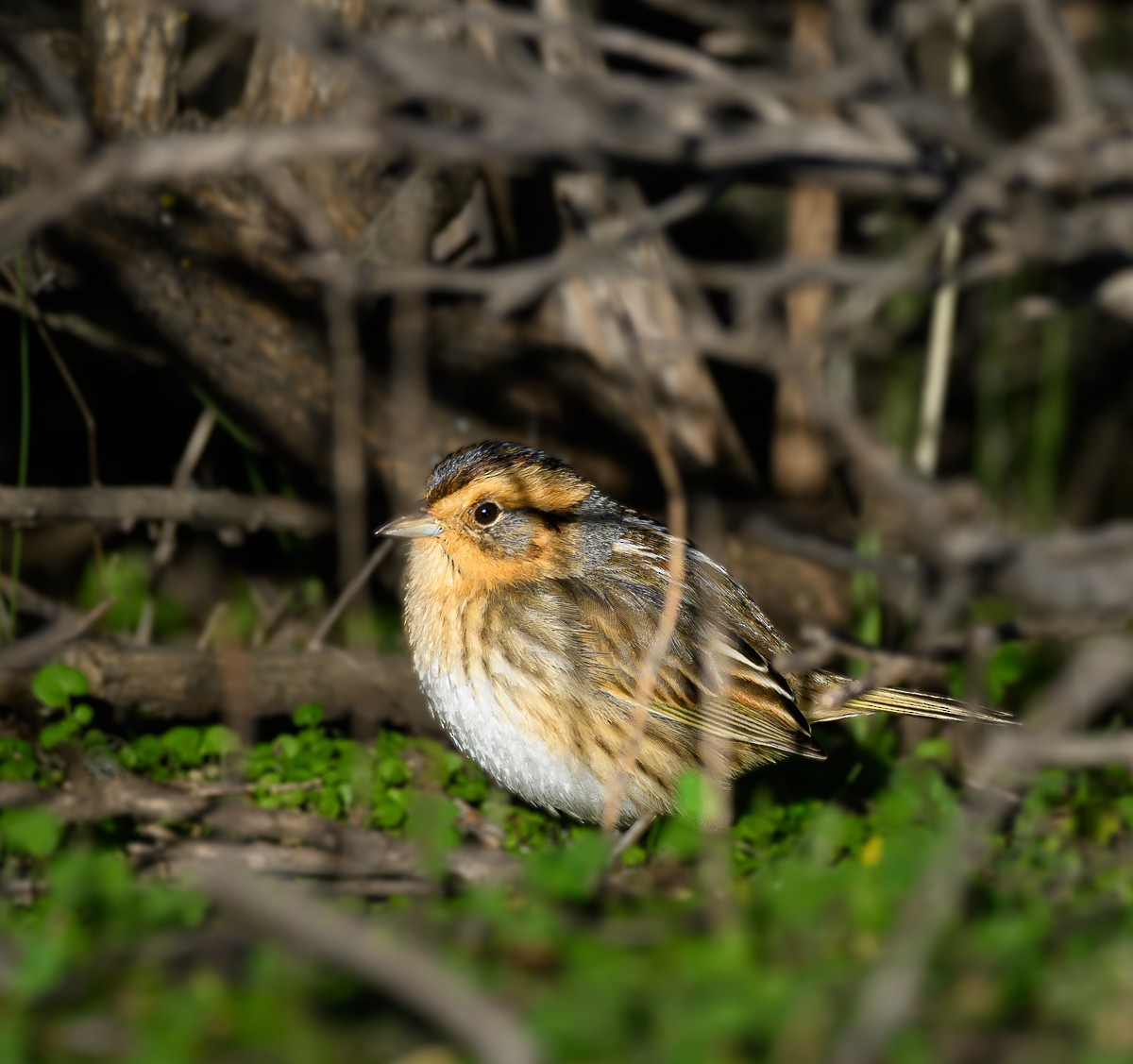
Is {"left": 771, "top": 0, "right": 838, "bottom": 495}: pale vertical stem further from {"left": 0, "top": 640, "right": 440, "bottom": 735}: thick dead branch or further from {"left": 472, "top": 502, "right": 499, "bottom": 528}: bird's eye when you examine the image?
{"left": 0, "top": 640, "right": 440, "bottom": 735}: thick dead branch

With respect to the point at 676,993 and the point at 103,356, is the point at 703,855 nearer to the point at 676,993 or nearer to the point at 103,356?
the point at 676,993

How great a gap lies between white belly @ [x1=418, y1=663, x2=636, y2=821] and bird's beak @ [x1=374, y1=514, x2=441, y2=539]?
0.54 m

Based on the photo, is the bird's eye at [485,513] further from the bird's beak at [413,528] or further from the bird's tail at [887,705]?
the bird's tail at [887,705]

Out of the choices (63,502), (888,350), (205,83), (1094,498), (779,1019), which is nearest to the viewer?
(779,1019)

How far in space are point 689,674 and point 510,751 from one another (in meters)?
0.72

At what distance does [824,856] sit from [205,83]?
15.8 feet

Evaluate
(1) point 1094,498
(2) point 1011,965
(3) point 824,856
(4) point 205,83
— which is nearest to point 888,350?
(1) point 1094,498

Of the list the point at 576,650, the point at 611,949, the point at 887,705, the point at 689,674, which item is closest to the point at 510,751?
the point at 576,650

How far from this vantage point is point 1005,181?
4848mm

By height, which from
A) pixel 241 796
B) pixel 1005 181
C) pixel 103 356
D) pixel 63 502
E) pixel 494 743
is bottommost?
pixel 241 796

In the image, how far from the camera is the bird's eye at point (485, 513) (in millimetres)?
5922

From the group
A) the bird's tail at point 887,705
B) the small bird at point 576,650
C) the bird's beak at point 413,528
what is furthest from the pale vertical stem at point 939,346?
the bird's beak at point 413,528

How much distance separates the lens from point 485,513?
19.5 ft

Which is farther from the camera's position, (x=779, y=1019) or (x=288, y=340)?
(x=288, y=340)
